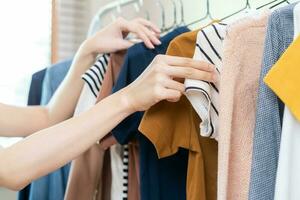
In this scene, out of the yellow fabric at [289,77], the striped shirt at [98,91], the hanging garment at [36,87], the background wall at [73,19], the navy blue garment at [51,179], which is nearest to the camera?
the yellow fabric at [289,77]

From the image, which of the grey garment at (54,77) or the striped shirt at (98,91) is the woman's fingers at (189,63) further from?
the grey garment at (54,77)

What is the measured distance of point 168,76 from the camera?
716 mm

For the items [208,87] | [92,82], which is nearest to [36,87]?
[92,82]

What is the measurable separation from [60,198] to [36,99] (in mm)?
329

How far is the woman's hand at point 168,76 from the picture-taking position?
2.30 feet

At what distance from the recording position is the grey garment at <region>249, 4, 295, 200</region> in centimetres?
59

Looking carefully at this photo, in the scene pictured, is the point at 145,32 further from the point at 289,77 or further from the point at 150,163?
the point at 289,77

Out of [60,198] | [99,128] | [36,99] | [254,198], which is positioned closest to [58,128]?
[99,128]

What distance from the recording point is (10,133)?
1.08 meters

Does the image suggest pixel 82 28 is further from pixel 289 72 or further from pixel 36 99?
pixel 289 72

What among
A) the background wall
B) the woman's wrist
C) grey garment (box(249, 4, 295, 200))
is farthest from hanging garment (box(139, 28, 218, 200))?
the background wall

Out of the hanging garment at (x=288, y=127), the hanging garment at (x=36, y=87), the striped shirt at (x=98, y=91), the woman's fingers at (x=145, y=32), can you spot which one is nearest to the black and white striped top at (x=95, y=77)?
the striped shirt at (x=98, y=91)

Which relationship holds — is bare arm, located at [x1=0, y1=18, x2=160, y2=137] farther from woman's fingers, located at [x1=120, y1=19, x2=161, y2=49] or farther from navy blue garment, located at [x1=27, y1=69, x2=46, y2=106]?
navy blue garment, located at [x1=27, y1=69, x2=46, y2=106]

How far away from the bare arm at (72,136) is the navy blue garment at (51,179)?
42cm
